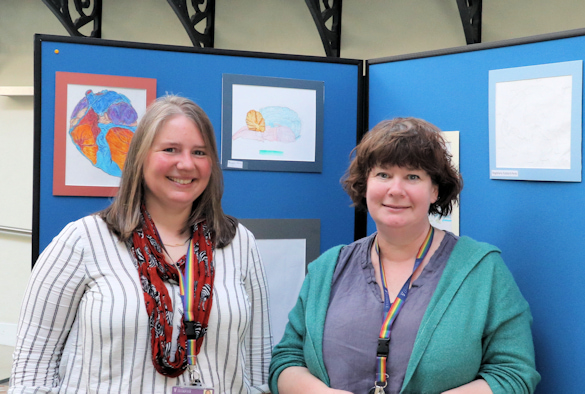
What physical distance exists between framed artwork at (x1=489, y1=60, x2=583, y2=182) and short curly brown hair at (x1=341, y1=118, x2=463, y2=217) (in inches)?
8.0

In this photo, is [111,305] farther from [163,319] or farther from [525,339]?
[525,339]

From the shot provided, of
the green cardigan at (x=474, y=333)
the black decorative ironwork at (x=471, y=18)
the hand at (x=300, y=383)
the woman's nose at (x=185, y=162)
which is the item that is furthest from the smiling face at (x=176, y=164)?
the black decorative ironwork at (x=471, y=18)

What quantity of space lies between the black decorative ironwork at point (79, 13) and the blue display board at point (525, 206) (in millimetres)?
2565

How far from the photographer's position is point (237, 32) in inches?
156

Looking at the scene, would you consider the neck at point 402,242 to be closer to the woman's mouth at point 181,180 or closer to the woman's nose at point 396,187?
the woman's nose at point 396,187

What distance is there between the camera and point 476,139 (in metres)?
1.82

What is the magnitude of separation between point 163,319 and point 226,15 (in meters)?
2.99

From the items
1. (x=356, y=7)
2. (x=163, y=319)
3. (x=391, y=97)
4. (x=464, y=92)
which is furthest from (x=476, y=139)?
(x=356, y=7)

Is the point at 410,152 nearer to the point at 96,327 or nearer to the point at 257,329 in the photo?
the point at 257,329

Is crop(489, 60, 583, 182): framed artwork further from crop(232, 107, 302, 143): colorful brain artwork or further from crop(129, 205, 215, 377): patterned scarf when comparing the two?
crop(129, 205, 215, 377): patterned scarf

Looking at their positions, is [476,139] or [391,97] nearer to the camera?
[476,139]

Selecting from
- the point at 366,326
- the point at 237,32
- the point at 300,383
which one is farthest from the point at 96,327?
the point at 237,32

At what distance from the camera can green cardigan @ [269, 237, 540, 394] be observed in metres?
1.41

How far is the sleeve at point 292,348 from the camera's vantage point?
64.5 inches
